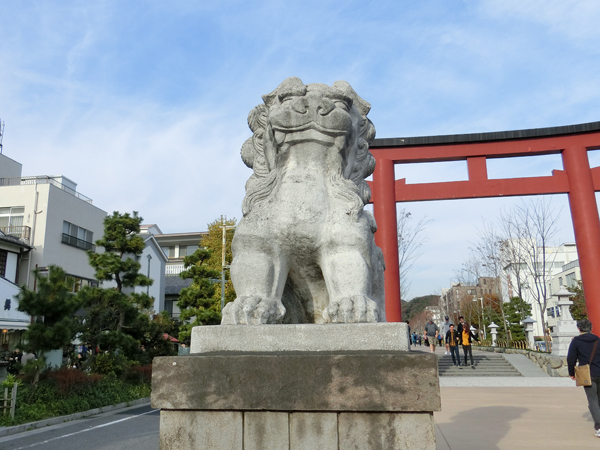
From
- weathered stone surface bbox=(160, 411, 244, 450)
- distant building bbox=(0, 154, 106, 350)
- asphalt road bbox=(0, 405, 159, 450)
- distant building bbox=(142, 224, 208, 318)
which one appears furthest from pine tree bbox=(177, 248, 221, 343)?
distant building bbox=(142, 224, 208, 318)

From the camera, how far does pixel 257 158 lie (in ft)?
9.45

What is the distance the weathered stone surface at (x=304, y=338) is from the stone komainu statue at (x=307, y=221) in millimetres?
106

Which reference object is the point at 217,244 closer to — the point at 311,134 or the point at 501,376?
the point at 501,376

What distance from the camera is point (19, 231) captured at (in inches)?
709

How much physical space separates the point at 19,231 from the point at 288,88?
18.7 meters

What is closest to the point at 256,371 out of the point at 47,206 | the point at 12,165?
the point at 47,206

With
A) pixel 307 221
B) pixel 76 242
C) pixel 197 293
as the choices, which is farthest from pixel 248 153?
pixel 76 242

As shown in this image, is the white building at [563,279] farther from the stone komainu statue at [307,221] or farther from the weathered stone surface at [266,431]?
the weathered stone surface at [266,431]

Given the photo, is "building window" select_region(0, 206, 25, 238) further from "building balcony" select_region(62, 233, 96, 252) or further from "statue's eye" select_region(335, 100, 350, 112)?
"statue's eye" select_region(335, 100, 350, 112)

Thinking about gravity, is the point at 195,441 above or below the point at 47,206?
below

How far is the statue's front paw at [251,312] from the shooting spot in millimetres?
2242

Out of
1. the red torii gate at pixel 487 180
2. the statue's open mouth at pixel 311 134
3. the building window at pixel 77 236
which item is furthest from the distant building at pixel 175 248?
the statue's open mouth at pixel 311 134

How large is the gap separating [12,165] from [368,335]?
23.5 meters

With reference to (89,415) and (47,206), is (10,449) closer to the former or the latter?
(89,415)
